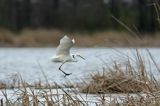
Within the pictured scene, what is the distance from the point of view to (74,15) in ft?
95.3

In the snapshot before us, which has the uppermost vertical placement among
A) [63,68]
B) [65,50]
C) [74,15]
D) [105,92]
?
[74,15]

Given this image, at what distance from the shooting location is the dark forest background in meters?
28.1

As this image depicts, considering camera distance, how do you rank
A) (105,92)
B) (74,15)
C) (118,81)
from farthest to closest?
(74,15) < (118,81) < (105,92)

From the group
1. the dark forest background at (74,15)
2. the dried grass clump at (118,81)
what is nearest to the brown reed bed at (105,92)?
the dried grass clump at (118,81)

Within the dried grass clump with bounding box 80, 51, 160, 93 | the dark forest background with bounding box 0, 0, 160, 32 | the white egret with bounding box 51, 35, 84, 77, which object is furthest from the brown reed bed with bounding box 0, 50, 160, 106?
the dark forest background with bounding box 0, 0, 160, 32

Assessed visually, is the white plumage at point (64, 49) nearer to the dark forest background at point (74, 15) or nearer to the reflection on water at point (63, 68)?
the reflection on water at point (63, 68)

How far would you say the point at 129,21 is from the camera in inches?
1108

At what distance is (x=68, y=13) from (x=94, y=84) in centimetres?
2423

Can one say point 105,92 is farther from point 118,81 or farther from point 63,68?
point 63,68

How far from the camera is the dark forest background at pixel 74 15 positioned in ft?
92.2

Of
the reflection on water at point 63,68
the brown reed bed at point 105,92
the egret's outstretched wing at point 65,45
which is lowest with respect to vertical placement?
the brown reed bed at point 105,92

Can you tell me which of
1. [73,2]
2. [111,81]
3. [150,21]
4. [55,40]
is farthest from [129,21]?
[111,81]

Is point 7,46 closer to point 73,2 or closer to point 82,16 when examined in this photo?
point 82,16

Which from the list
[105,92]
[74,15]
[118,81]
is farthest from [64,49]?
[74,15]
